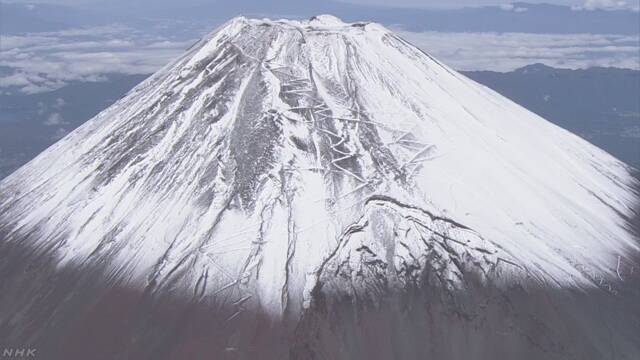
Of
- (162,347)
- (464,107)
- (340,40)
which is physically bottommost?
(162,347)

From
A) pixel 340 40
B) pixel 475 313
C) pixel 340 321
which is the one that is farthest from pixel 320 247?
pixel 340 40

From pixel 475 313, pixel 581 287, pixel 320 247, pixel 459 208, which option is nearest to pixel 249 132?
pixel 320 247

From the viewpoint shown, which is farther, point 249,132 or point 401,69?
point 401,69

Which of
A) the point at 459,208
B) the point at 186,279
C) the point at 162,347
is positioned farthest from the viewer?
the point at 459,208

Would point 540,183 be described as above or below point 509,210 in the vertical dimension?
above

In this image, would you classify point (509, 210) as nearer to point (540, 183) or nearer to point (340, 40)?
point (540, 183)

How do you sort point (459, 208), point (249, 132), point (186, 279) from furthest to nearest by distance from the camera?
point (249, 132) < point (459, 208) < point (186, 279)

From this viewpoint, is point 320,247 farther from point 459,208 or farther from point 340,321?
point 459,208
